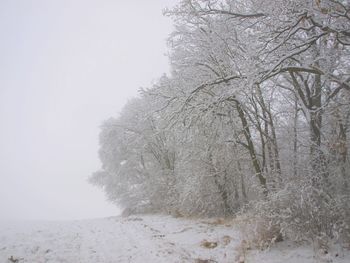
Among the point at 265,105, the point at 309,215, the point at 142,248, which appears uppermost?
the point at 265,105

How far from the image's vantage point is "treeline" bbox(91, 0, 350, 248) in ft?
21.4

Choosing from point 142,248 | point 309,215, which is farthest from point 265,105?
point 142,248

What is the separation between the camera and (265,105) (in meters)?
12.2

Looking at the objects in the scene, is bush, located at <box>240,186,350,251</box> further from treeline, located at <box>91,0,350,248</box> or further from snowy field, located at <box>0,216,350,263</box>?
snowy field, located at <box>0,216,350,263</box>

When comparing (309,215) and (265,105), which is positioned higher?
(265,105)

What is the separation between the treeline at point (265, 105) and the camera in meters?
6.53

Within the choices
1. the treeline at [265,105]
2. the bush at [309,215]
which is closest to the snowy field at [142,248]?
the bush at [309,215]

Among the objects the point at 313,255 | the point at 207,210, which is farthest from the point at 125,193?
the point at 313,255

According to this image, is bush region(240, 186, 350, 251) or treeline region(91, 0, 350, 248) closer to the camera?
treeline region(91, 0, 350, 248)

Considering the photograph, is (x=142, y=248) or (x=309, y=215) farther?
(x=142, y=248)

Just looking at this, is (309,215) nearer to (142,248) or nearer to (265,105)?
(142,248)

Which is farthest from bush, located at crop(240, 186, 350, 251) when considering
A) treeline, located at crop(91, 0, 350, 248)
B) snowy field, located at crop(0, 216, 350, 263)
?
snowy field, located at crop(0, 216, 350, 263)

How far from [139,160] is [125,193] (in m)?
3.09

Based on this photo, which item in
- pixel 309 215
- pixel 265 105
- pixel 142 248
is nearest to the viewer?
pixel 309 215
